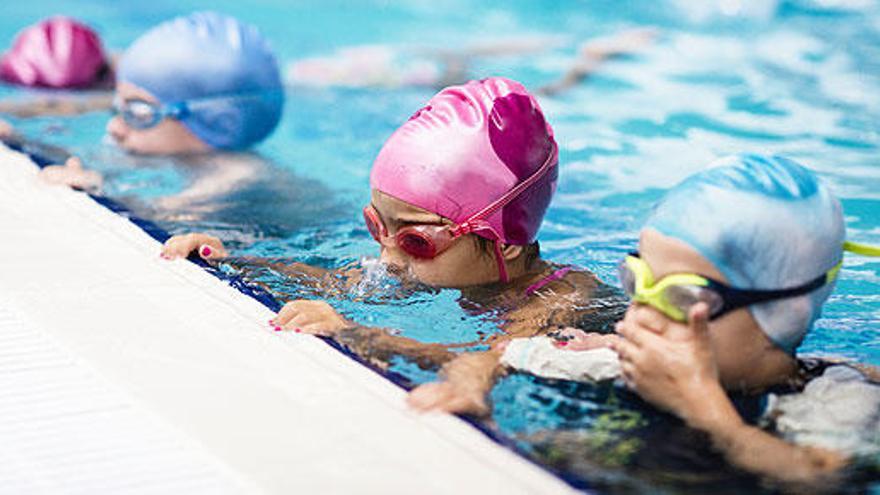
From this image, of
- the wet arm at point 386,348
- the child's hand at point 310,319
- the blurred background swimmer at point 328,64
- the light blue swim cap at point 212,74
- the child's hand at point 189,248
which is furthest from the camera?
the blurred background swimmer at point 328,64

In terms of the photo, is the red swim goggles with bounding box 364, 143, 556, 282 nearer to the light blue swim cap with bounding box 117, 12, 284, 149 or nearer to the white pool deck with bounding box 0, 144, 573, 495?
the white pool deck with bounding box 0, 144, 573, 495

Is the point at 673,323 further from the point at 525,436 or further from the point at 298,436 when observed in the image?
the point at 298,436

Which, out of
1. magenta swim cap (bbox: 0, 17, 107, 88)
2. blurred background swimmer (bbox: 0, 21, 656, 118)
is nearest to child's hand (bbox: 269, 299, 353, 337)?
blurred background swimmer (bbox: 0, 21, 656, 118)

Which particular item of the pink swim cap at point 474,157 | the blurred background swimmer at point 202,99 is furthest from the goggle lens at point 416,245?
the blurred background swimmer at point 202,99

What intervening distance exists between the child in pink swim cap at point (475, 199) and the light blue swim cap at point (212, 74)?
2.84m

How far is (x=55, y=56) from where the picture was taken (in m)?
9.09

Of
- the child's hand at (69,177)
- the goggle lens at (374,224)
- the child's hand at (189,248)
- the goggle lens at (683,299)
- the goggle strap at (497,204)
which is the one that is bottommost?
the child's hand at (69,177)

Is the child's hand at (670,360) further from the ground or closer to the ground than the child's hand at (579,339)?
further from the ground

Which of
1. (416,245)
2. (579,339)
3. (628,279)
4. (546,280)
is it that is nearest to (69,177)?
(416,245)

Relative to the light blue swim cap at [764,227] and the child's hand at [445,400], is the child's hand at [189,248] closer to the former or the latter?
the child's hand at [445,400]

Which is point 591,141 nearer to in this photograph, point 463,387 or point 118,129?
point 118,129

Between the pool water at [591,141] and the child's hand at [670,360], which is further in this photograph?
the pool water at [591,141]

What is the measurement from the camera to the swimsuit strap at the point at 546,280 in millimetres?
4078

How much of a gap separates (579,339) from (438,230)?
0.68 meters
